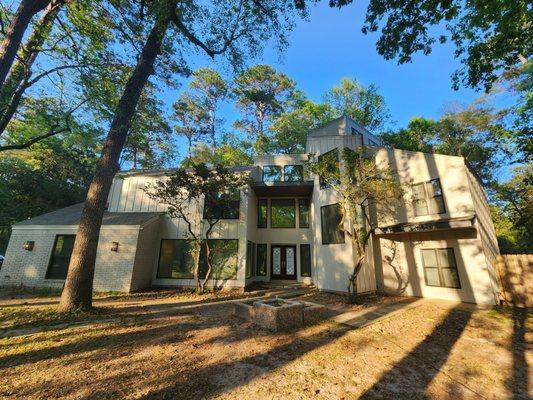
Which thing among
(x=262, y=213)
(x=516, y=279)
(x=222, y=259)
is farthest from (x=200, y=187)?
(x=516, y=279)

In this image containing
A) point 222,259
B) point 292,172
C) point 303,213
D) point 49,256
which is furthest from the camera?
point 292,172

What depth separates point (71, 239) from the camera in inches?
452

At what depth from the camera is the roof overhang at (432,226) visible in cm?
840

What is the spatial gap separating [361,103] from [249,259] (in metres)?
20.6

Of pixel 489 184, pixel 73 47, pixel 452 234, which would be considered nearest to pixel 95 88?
pixel 73 47

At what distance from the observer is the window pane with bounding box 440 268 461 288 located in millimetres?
9172

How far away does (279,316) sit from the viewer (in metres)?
5.51

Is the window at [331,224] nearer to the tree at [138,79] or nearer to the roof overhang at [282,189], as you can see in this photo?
the roof overhang at [282,189]

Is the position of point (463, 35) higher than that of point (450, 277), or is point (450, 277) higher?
point (463, 35)

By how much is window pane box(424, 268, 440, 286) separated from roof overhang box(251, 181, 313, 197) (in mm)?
6710

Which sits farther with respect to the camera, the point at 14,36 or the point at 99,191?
the point at 99,191

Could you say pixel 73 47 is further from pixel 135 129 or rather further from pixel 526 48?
pixel 526 48

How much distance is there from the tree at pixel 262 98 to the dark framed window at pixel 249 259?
41.8ft

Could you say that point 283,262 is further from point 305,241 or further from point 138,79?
point 138,79
